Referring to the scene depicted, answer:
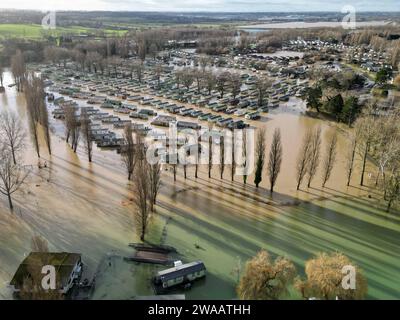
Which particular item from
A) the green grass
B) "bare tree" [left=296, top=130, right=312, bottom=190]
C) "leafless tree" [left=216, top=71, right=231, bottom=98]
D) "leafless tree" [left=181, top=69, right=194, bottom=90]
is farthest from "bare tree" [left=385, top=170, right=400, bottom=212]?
the green grass

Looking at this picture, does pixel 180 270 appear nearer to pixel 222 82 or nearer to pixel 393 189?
pixel 393 189

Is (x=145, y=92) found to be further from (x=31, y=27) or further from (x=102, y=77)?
(x=31, y=27)

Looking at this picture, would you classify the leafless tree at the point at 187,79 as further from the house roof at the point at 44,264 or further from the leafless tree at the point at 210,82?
the house roof at the point at 44,264

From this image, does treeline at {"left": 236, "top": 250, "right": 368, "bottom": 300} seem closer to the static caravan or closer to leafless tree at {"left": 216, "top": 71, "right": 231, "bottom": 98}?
the static caravan

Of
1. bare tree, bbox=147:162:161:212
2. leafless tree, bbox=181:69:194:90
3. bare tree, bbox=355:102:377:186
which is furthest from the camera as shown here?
leafless tree, bbox=181:69:194:90

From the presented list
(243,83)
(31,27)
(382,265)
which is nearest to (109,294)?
(382,265)

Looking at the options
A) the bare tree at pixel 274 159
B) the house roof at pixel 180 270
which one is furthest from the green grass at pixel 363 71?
the house roof at pixel 180 270

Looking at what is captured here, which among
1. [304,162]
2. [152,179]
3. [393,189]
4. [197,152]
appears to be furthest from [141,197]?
[393,189]
